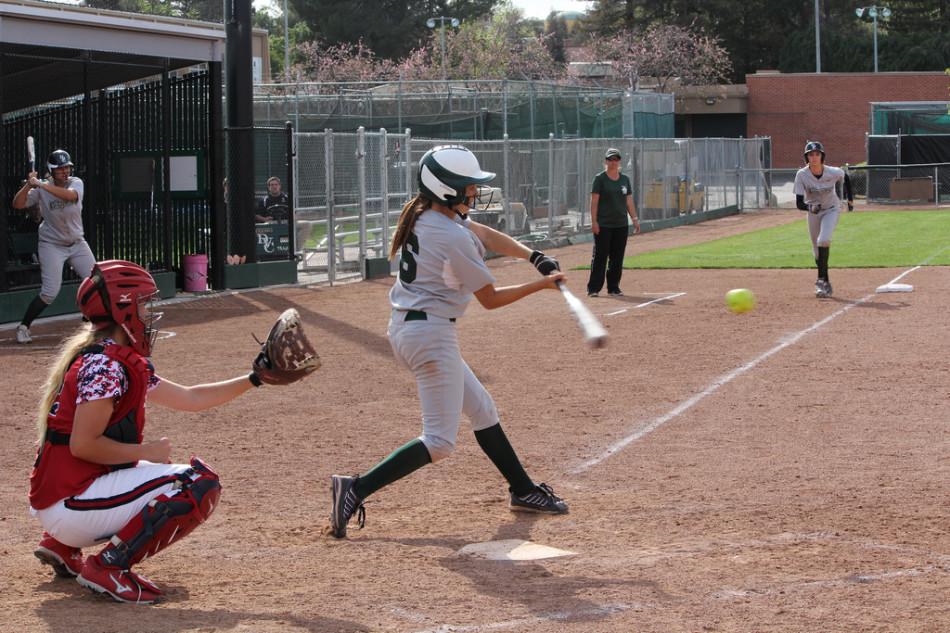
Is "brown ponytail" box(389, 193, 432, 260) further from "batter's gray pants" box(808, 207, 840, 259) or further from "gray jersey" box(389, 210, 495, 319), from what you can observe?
"batter's gray pants" box(808, 207, 840, 259)

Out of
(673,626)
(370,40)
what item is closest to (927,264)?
(673,626)

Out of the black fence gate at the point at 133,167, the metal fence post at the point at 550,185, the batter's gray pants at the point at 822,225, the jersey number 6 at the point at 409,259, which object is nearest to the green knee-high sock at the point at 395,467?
the jersey number 6 at the point at 409,259

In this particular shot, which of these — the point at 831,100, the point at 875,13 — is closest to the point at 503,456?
the point at 831,100

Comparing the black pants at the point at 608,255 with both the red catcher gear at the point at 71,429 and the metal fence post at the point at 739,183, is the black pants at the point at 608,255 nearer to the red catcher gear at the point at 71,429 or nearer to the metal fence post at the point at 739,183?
the red catcher gear at the point at 71,429

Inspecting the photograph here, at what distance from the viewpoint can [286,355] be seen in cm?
546

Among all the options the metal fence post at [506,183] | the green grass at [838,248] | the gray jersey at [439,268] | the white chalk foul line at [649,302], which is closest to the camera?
the gray jersey at [439,268]

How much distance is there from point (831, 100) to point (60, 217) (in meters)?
59.1

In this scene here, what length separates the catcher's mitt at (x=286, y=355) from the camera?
546 cm

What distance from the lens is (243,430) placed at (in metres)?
9.11

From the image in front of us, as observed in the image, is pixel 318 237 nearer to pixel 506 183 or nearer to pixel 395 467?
pixel 506 183

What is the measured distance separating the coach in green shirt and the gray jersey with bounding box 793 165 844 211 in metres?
2.40

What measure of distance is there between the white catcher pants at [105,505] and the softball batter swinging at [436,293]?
119 centimetres

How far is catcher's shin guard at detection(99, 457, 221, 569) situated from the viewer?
5.16 m

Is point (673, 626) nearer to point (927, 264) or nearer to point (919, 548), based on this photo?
point (919, 548)
